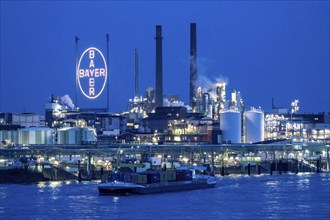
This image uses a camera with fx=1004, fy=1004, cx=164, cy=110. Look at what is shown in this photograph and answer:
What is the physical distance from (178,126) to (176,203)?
273 feet

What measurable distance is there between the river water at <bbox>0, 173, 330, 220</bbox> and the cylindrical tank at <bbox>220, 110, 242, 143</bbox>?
1813 inches

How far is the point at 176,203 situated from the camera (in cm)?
6638

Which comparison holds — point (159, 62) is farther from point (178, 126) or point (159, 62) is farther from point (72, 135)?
point (72, 135)

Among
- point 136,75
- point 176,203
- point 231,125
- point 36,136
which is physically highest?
point 136,75

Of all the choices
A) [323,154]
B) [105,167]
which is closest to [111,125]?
[323,154]

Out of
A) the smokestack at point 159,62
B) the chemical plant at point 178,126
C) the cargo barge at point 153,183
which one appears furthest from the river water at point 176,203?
the smokestack at point 159,62

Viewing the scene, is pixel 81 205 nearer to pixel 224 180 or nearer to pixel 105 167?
pixel 224 180

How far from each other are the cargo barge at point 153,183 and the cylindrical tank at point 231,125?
148 feet

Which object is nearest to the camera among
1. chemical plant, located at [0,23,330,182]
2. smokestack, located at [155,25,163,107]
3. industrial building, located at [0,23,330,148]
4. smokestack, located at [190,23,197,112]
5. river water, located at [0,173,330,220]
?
river water, located at [0,173,330,220]

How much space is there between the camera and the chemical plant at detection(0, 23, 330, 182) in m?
122

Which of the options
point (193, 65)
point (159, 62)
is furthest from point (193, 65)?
point (159, 62)

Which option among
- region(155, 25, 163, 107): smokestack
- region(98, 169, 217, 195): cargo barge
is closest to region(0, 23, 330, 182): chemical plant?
region(155, 25, 163, 107): smokestack

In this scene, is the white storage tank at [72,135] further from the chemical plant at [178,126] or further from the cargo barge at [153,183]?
the cargo barge at [153,183]

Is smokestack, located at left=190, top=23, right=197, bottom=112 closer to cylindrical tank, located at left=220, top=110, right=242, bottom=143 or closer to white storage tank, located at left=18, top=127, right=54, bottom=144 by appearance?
cylindrical tank, located at left=220, top=110, right=242, bottom=143
